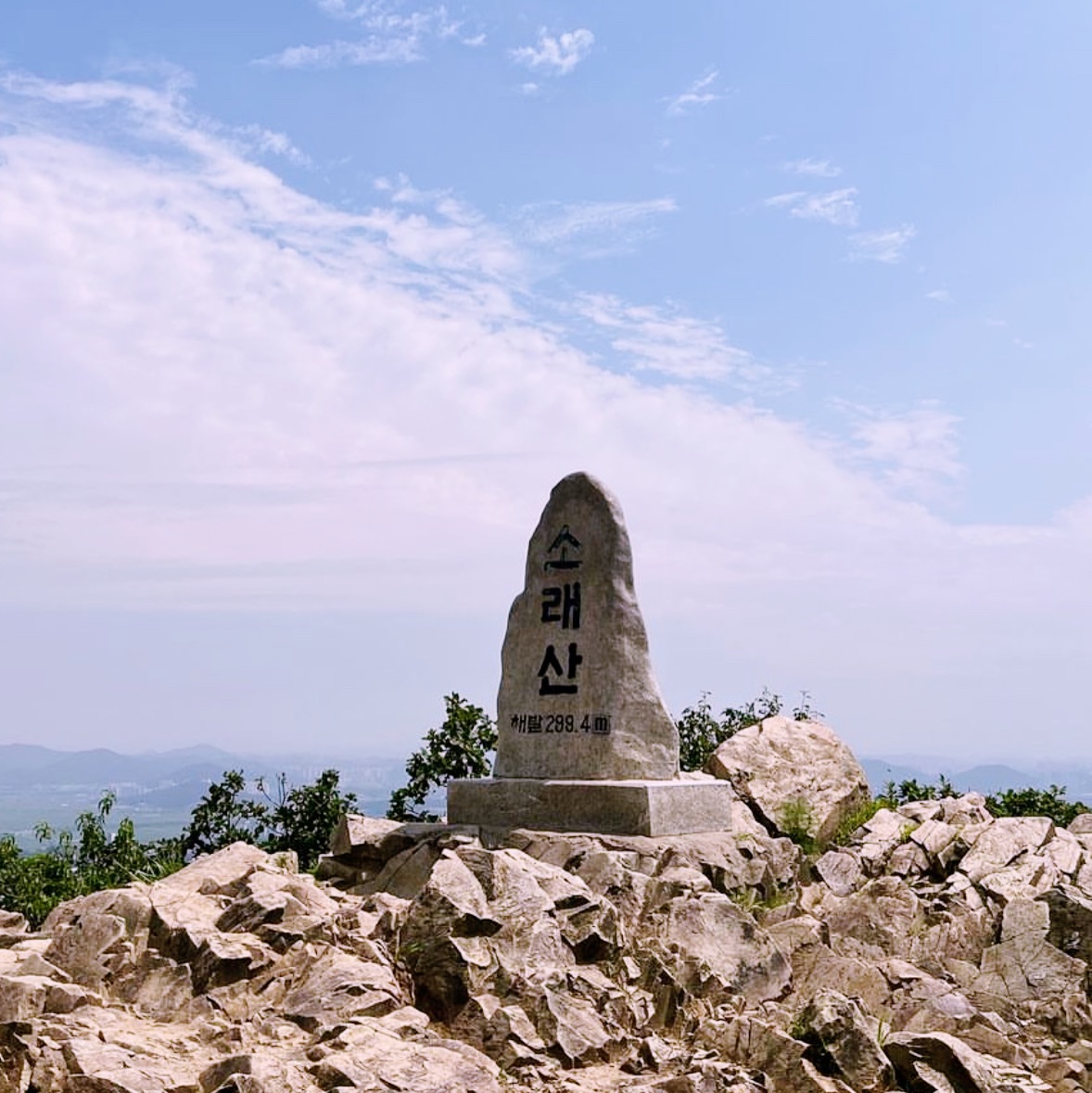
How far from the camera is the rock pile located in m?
6.04

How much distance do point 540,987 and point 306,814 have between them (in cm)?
878

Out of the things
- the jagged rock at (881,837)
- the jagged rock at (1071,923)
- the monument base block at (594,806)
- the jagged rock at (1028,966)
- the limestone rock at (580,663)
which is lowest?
the jagged rock at (1028,966)

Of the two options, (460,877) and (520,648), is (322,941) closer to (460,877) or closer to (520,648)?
(460,877)

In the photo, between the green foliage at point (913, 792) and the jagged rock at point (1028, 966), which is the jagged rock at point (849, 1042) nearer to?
the jagged rock at point (1028, 966)

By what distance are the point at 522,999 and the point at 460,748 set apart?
28.1 ft

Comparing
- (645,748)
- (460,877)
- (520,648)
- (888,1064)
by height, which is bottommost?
(888,1064)

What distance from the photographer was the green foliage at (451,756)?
49.7 feet

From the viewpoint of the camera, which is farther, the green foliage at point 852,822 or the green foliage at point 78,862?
the green foliage at point 78,862

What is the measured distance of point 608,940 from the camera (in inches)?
294

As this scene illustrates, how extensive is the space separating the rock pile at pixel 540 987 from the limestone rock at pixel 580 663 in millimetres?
1833

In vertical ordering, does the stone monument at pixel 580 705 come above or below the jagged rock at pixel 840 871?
above

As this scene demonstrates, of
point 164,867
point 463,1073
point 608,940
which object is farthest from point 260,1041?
point 164,867

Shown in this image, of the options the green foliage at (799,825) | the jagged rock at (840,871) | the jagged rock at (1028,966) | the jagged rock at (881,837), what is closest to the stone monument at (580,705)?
the jagged rock at (840,871)

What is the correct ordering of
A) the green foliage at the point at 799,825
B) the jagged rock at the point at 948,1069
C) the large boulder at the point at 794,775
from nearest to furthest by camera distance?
1. the jagged rock at the point at 948,1069
2. the green foliage at the point at 799,825
3. the large boulder at the point at 794,775
